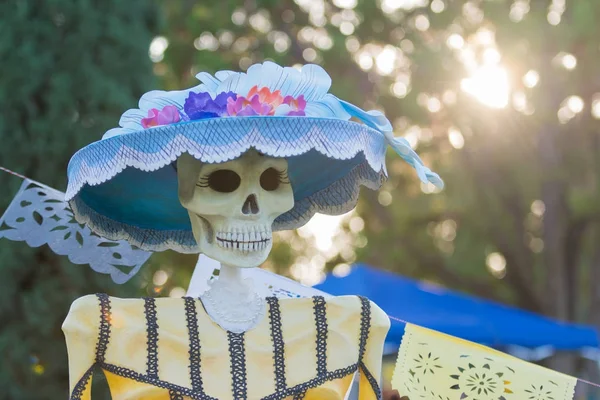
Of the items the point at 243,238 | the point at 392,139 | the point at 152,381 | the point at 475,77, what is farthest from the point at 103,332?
the point at 475,77

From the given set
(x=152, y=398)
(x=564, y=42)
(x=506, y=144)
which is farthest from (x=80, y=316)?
(x=506, y=144)

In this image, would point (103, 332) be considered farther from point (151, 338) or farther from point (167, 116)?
point (167, 116)

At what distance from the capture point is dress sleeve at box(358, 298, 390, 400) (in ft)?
8.15

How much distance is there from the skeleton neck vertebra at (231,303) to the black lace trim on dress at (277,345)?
1.4 inches

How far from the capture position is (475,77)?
8781mm

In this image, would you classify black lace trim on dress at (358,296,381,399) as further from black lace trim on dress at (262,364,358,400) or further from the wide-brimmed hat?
the wide-brimmed hat

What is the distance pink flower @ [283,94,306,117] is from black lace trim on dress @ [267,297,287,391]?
1.75 feet

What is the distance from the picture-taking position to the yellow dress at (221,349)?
7.34 ft


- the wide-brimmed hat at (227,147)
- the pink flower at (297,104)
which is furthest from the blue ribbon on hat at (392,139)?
the pink flower at (297,104)

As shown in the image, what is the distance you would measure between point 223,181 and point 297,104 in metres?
0.29

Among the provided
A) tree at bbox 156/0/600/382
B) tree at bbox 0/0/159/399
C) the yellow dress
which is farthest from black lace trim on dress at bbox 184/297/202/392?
tree at bbox 156/0/600/382

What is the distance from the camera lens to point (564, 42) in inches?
340

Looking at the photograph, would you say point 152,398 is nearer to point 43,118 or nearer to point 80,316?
point 80,316

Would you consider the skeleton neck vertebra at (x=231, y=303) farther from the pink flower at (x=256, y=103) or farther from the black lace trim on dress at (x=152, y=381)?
the pink flower at (x=256, y=103)
